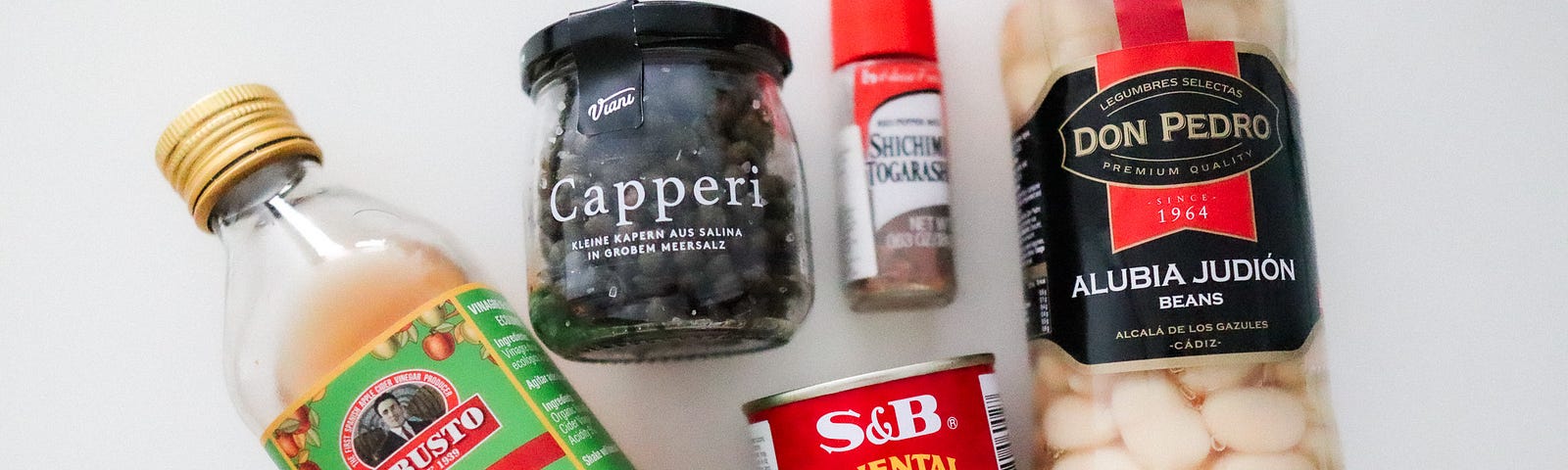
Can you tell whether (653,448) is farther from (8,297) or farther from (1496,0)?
(1496,0)

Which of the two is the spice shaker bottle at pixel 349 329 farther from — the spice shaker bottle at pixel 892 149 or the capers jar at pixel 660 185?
the spice shaker bottle at pixel 892 149

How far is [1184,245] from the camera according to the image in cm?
64

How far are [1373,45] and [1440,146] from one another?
0.10m

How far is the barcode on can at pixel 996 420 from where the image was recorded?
69 cm

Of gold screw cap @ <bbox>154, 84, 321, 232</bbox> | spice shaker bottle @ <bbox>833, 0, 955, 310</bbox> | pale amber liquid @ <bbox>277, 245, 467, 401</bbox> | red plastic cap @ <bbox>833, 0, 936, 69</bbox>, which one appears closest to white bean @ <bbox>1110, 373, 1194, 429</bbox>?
spice shaker bottle @ <bbox>833, 0, 955, 310</bbox>

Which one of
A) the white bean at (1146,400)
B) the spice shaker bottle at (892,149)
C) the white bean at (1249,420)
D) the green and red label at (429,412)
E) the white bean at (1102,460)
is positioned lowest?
the white bean at (1102,460)

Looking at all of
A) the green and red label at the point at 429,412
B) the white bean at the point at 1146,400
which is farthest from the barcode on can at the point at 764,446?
the white bean at the point at 1146,400

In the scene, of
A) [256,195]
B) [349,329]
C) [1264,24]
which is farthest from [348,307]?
[1264,24]

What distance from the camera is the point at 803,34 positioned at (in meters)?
0.86

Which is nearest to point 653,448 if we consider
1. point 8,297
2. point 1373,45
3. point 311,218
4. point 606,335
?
point 606,335

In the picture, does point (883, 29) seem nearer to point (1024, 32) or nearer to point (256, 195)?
point (1024, 32)

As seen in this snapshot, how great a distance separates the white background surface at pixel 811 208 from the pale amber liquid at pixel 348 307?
0.16 m

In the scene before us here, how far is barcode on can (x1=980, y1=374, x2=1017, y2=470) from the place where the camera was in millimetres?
693

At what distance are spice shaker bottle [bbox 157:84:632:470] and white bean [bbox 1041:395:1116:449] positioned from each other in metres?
0.28
